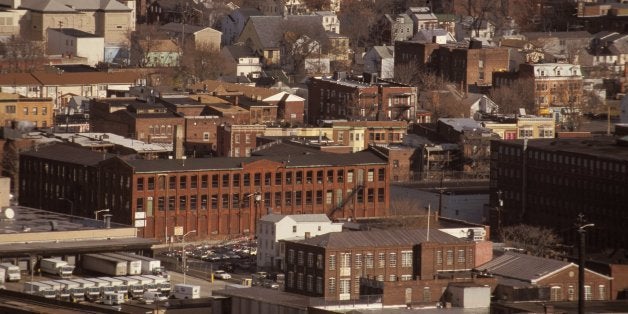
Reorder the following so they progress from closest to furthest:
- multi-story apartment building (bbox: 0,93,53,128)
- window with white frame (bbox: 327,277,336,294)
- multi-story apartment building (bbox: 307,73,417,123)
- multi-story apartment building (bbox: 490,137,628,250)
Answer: window with white frame (bbox: 327,277,336,294)
multi-story apartment building (bbox: 490,137,628,250)
multi-story apartment building (bbox: 0,93,53,128)
multi-story apartment building (bbox: 307,73,417,123)

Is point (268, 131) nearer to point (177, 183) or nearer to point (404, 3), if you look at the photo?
point (177, 183)

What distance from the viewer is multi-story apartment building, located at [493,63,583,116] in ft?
351

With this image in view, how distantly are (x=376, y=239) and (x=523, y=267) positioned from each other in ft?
12.4

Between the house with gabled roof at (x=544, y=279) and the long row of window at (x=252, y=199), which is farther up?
the house with gabled roof at (x=544, y=279)

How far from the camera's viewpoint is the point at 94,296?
63500mm

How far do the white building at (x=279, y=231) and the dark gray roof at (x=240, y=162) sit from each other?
5.07 m

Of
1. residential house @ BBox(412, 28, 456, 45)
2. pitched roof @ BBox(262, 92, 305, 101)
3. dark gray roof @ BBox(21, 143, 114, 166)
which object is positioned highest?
residential house @ BBox(412, 28, 456, 45)

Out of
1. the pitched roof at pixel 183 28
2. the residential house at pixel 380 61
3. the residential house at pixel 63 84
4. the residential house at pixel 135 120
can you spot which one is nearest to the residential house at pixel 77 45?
the pitched roof at pixel 183 28

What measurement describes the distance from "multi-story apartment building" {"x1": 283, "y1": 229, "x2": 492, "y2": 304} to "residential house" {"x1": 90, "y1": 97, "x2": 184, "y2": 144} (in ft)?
80.7

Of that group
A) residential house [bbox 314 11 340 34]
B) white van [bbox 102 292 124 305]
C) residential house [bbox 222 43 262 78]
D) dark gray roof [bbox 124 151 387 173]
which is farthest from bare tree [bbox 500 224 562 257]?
residential house [bbox 314 11 340 34]

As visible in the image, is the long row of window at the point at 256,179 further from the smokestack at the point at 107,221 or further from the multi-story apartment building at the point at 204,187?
the smokestack at the point at 107,221

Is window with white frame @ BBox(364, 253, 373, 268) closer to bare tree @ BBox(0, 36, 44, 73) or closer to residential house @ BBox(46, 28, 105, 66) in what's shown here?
bare tree @ BBox(0, 36, 44, 73)

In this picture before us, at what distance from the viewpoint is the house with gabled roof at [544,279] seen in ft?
202

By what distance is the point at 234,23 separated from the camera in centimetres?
12538
